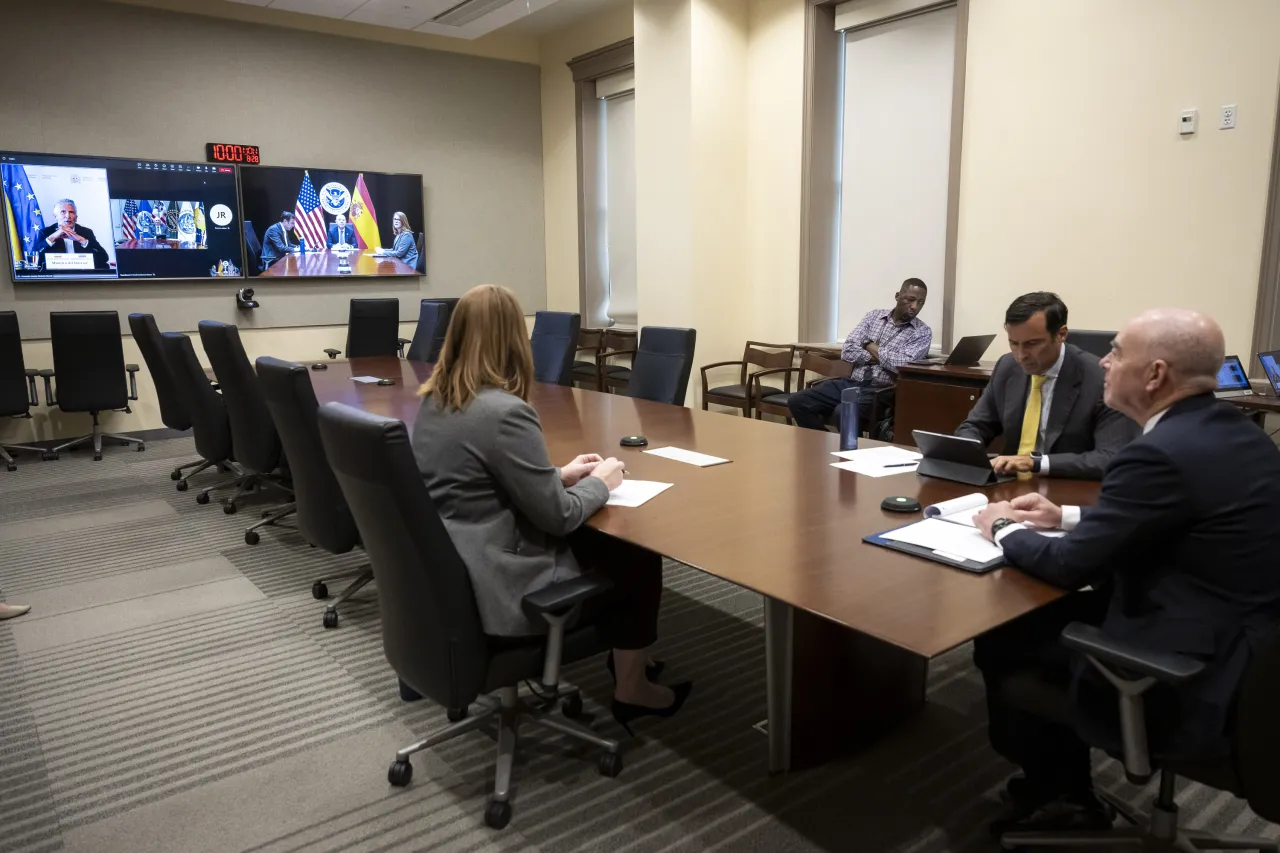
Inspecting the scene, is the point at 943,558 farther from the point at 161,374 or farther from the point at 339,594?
the point at 161,374

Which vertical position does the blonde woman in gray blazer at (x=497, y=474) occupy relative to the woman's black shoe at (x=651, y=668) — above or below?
above

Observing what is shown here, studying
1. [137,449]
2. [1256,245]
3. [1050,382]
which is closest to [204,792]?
[1050,382]

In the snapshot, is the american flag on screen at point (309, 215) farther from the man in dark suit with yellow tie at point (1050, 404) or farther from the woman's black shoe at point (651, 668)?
the man in dark suit with yellow tie at point (1050, 404)

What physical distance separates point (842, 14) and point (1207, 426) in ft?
17.2

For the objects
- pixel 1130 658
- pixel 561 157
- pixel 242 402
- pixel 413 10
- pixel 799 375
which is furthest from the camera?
pixel 561 157

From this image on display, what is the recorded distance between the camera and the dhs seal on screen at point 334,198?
7.45 m

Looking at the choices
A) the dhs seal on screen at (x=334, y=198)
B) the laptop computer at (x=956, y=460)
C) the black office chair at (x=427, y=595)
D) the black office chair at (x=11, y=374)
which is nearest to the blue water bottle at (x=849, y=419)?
the laptop computer at (x=956, y=460)

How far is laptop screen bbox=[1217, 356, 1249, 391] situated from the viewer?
3.78 metres

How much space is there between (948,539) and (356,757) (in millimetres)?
1671

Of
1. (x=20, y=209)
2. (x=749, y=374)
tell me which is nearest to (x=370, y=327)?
(x=20, y=209)

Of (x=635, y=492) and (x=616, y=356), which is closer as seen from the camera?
(x=635, y=492)

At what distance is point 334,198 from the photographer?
7.50 meters

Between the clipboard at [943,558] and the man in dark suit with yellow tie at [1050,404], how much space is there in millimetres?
787

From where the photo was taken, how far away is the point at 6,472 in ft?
19.5
